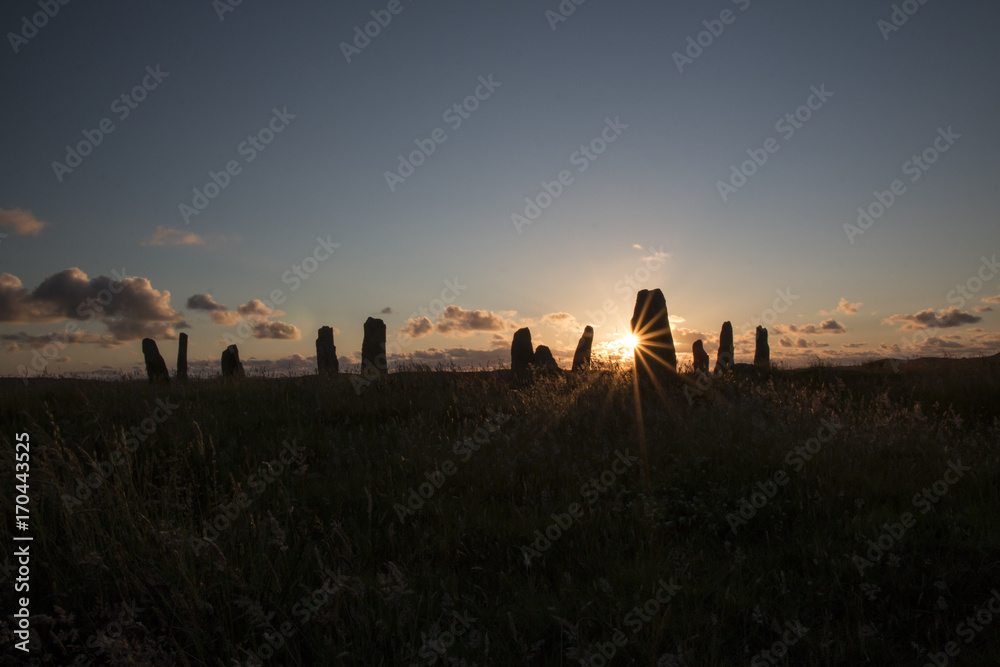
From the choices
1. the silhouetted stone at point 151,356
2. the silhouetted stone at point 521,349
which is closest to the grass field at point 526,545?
the silhouetted stone at point 521,349

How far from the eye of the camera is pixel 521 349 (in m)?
18.2

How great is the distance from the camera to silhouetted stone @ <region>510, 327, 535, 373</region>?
18062 mm

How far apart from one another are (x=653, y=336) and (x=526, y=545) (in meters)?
11.0

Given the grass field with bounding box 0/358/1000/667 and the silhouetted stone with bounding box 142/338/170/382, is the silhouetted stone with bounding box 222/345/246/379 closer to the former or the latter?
the silhouetted stone with bounding box 142/338/170/382

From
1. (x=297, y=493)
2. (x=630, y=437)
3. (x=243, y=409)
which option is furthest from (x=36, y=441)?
(x=630, y=437)

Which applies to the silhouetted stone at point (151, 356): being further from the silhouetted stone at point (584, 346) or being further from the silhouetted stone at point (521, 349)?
the silhouetted stone at point (584, 346)

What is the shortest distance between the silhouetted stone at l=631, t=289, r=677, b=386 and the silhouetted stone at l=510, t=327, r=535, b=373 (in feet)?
13.5

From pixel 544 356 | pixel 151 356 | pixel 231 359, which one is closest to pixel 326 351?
pixel 231 359

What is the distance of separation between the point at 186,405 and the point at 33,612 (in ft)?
18.2

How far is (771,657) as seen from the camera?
112 inches

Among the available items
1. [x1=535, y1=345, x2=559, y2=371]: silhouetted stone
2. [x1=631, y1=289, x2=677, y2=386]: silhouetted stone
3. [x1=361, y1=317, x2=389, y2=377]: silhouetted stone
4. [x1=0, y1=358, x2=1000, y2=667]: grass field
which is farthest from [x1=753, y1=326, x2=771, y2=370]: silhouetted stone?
[x1=0, y1=358, x2=1000, y2=667]: grass field

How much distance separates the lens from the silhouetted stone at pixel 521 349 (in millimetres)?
18062

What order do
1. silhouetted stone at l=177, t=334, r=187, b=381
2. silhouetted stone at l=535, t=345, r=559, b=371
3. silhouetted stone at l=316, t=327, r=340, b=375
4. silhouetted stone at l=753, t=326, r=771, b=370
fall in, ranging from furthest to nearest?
silhouetted stone at l=753, t=326, r=771, b=370
silhouetted stone at l=177, t=334, r=187, b=381
silhouetted stone at l=316, t=327, r=340, b=375
silhouetted stone at l=535, t=345, r=559, b=371

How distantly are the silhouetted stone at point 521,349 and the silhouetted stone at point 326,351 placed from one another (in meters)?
7.33
